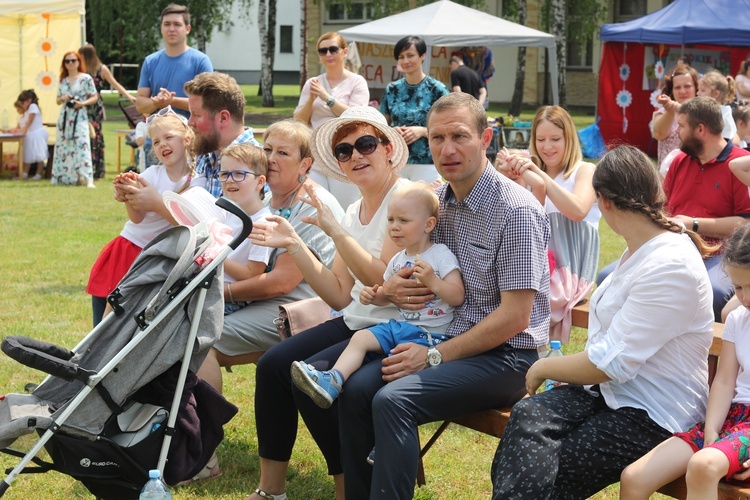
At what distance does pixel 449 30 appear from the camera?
17750 mm

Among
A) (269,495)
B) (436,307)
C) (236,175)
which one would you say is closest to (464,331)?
(436,307)

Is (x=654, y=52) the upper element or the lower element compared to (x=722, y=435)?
upper

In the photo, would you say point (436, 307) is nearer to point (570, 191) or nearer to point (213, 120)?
point (570, 191)

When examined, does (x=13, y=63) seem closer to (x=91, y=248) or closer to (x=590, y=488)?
(x=91, y=248)

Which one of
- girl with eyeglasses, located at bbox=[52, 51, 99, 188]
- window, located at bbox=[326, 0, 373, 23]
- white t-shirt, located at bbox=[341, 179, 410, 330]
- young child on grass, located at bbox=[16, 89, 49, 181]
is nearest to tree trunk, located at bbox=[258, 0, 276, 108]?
window, located at bbox=[326, 0, 373, 23]

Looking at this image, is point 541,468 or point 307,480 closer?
point 541,468

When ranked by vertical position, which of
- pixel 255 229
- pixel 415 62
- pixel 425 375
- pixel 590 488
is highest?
pixel 415 62

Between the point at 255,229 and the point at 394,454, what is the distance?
Result: 1180 mm

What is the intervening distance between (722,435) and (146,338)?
1985 mm

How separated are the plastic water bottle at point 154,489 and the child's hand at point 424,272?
1174 mm

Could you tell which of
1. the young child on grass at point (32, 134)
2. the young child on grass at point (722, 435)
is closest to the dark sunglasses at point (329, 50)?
the young child on grass at point (722, 435)

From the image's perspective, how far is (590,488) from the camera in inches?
118

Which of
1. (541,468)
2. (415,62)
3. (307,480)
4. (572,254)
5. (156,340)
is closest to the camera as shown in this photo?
(541,468)

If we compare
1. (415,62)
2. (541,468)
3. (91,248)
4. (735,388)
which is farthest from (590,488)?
(91,248)
